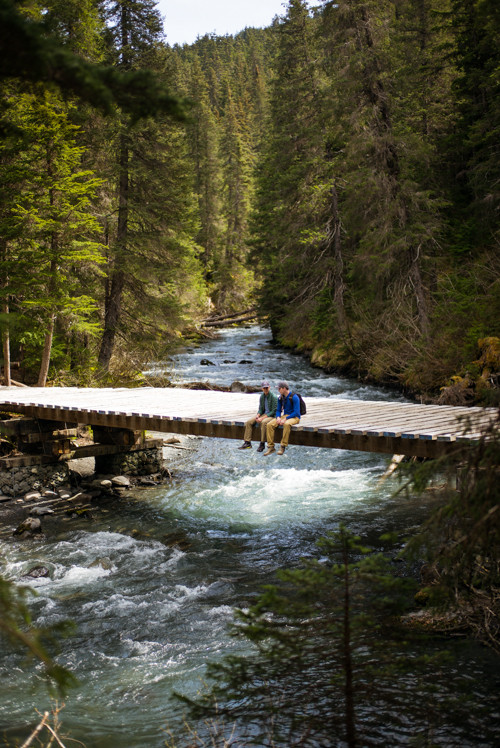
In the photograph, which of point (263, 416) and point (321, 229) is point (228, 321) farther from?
point (263, 416)

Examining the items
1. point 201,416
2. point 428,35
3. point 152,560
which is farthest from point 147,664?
point 428,35

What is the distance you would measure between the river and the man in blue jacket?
5.43 ft

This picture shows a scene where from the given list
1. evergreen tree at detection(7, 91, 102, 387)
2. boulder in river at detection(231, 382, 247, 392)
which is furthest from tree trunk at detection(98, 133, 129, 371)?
boulder in river at detection(231, 382, 247, 392)

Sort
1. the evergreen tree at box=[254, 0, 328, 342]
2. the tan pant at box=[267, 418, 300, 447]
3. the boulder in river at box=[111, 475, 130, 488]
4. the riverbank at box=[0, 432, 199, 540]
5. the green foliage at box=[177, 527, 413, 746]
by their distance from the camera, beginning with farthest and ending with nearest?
1. the evergreen tree at box=[254, 0, 328, 342]
2. the boulder in river at box=[111, 475, 130, 488]
3. the riverbank at box=[0, 432, 199, 540]
4. the tan pant at box=[267, 418, 300, 447]
5. the green foliage at box=[177, 527, 413, 746]

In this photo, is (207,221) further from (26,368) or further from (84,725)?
(84,725)

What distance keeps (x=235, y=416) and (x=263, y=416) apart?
742mm

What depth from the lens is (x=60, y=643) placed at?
6.82 meters

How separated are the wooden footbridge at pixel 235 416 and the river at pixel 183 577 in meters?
1.74

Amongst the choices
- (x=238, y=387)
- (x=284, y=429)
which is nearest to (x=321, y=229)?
(x=238, y=387)

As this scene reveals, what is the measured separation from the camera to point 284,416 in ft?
32.8

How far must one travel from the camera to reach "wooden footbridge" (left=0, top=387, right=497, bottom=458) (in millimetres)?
8539

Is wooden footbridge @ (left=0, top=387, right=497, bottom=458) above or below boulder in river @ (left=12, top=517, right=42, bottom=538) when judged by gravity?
above

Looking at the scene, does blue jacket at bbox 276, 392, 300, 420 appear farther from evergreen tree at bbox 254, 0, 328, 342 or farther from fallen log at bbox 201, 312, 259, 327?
fallen log at bbox 201, 312, 259, 327

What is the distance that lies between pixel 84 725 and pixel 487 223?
19.4m
